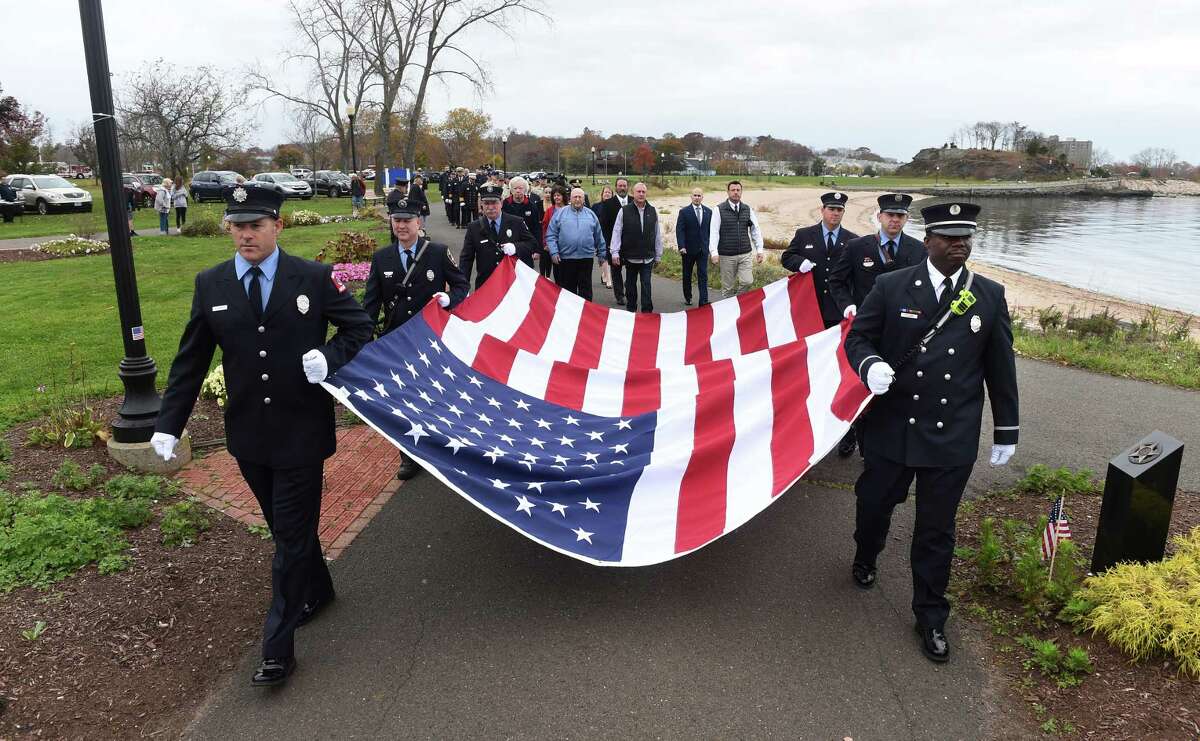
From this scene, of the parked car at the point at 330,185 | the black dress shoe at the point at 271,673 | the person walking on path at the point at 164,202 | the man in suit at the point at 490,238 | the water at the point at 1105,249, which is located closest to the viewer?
the black dress shoe at the point at 271,673

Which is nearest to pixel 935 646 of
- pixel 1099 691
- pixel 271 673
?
pixel 1099 691

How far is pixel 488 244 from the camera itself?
344 inches

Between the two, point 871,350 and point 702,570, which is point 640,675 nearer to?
point 702,570

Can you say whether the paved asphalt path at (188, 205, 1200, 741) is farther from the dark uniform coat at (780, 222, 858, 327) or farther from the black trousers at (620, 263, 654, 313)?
the black trousers at (620, 263, 654, 313)

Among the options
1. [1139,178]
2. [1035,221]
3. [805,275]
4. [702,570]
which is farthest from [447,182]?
[1139,178]

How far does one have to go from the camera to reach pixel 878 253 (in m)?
6.20

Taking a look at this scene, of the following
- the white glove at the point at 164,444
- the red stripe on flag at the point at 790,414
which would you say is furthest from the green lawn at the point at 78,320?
the red stripe on flag at the point at 790,414

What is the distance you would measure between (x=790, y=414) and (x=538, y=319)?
3.14 metres

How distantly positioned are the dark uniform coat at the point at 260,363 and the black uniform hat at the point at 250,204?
0.24 meters

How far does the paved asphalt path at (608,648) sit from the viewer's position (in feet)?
11.2

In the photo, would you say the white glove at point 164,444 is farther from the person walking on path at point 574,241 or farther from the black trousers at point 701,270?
the black trousers at point 701,270

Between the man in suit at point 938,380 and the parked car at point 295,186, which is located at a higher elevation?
the parked car at point 295,186

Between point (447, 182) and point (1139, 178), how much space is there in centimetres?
12663

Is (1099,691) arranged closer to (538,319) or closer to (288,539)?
(288,539)
